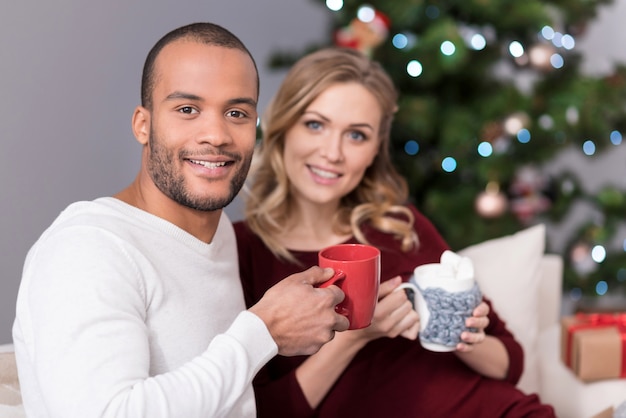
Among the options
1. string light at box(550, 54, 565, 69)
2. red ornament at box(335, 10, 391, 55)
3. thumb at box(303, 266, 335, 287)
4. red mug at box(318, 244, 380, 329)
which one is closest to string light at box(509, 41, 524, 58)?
string light at box(550, 54, 565, 69)

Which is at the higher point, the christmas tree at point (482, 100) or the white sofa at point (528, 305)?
the christmas tree at point (482, 100)

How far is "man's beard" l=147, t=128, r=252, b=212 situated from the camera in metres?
1.04

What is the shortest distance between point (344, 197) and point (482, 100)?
3.56 feet

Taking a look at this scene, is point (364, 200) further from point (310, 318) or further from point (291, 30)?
point (291, 30)

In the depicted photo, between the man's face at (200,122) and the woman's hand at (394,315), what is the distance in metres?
0.42

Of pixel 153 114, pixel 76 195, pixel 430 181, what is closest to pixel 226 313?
pixel 153 114

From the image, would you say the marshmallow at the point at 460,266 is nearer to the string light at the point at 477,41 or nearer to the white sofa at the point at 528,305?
the white sofa at the point at 528,305

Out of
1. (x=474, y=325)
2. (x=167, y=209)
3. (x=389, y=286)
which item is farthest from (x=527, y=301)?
(x=167, y=209)

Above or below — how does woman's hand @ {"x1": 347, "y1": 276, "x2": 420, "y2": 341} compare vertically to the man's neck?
below

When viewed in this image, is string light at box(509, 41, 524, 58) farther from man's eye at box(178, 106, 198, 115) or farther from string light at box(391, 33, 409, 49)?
man's eye at box(178, 106, 198, 115)

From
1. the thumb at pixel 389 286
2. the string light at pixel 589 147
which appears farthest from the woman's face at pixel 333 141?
the string light at pixel 589 147

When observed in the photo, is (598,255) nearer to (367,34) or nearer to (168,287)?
(367,34)

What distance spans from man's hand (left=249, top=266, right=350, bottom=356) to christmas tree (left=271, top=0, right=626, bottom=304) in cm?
158

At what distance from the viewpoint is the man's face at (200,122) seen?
3.31ft
